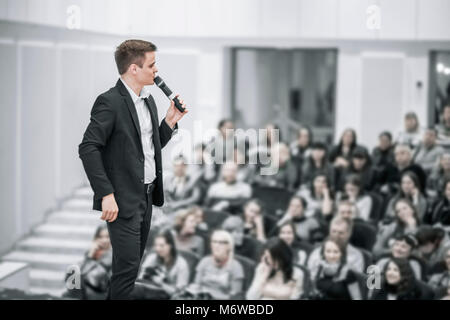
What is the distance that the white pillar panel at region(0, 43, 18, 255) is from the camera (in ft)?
14.9

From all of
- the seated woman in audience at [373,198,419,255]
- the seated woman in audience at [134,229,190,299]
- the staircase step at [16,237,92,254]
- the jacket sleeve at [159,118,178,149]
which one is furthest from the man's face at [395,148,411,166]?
the jacket sleeve at [159,118,178,149]

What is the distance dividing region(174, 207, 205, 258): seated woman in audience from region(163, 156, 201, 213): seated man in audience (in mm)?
149

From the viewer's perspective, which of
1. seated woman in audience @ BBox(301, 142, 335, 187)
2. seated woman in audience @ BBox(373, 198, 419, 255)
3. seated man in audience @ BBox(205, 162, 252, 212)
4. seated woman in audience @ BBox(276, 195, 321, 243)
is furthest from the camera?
seated woman in audience @ BBox(301, 142, 335, 187)

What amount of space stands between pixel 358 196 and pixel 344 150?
667mm

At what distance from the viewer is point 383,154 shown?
582 cm

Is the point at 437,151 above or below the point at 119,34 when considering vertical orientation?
below

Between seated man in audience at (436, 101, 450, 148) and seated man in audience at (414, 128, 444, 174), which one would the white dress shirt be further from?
seated man in audience at (414, 128, 444, 174)

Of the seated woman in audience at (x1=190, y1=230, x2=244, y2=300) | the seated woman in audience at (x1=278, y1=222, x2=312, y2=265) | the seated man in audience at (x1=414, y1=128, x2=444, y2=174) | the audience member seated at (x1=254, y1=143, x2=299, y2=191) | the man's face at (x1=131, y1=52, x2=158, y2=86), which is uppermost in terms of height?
the man's face at (x1=131, y1=52, x2=158, y2=86)

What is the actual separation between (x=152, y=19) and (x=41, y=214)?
184cm

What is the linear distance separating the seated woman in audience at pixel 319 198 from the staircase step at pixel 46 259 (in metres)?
1.67

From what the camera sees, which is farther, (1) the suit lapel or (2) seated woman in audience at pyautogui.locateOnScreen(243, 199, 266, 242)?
(2) seated woman in audience at pyautogui.locateOnScreen(243, 199, 266, 242)

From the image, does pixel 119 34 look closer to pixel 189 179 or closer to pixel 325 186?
Answer: pixel 189 179
